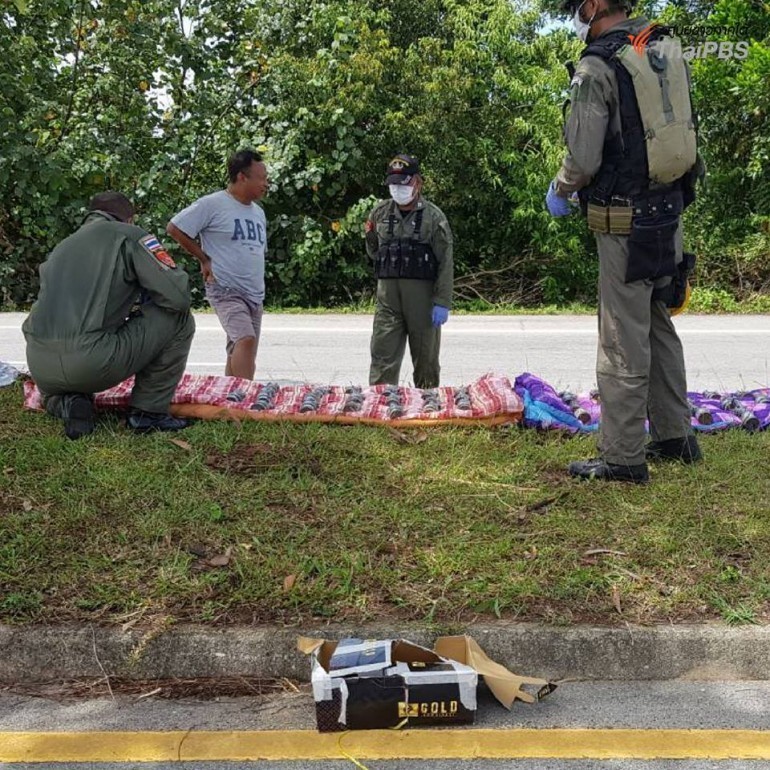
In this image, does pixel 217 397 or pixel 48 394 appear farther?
pixel 217 397

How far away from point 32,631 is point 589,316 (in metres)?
11.0

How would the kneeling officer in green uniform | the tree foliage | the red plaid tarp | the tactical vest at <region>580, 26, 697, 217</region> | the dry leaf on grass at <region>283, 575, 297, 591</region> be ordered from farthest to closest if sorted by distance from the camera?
the tree foliage, the red plaid tarp, the kneeling officer in green uniform, the tactical vest at <region>580, 26, 697, 217</region>, the dry leaf on grass at <region>283, 575, 297, 591</region>

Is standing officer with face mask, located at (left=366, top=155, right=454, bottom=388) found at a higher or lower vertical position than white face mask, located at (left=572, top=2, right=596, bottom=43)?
lower

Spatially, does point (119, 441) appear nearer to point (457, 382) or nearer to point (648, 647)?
point (648, 647)

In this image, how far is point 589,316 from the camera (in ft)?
44.6

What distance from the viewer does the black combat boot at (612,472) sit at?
4.73 meters

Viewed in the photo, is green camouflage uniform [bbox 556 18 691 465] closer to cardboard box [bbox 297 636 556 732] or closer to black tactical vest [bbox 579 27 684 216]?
black tactical vest [bbox 579 27 684 216]

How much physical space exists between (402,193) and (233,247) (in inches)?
46.9

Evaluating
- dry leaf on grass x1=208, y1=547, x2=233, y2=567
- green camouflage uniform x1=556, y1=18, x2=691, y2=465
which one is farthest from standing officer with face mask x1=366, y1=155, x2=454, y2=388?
dry leaf on grass x1=208, y1=547, x2=233, y2=567

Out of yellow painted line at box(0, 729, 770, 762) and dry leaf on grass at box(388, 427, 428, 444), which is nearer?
yellow painted line at box(0, 729, 770, 762)

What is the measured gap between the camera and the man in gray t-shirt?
6641 mm

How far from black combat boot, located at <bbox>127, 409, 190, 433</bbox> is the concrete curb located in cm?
218

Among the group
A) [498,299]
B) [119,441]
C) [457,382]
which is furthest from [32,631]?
[498,299]

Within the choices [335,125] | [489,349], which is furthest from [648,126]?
[335,125]
